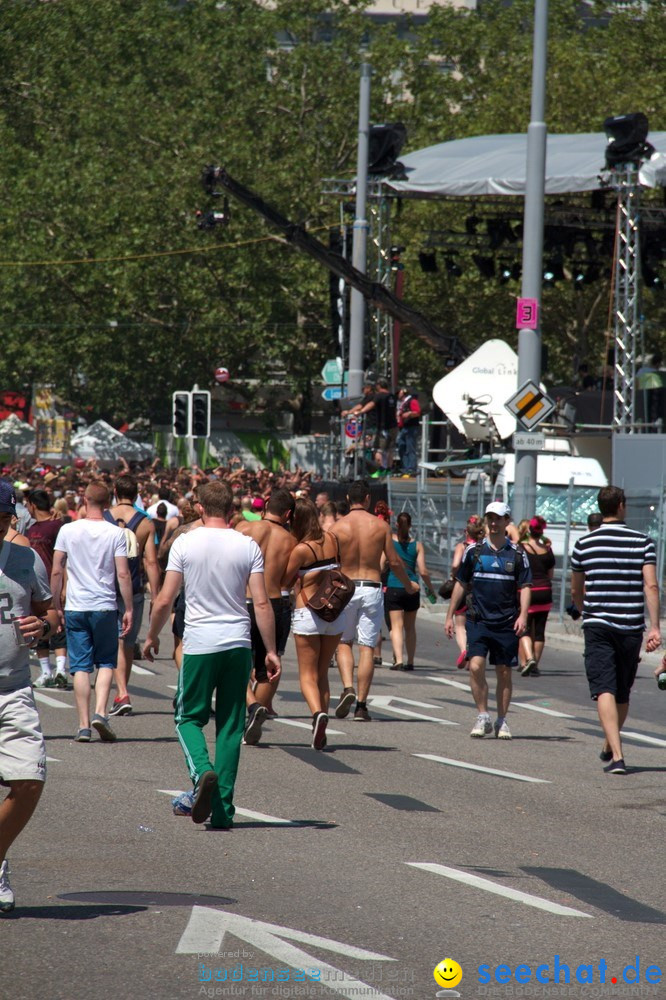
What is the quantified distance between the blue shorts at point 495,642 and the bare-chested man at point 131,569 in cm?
255

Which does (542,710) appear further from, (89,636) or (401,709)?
(89,636)

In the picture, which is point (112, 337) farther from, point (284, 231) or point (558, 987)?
point (558, 987)

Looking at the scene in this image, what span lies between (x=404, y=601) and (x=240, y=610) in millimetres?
8862

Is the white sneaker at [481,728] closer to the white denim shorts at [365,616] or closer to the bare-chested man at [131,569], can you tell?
the white denim shorts at [365,616]

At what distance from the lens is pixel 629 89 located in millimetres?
48219

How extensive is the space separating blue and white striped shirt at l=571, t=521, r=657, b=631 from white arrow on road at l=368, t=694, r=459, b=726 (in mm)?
2993

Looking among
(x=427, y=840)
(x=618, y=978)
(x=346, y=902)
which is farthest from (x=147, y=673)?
(x=618, y=978)

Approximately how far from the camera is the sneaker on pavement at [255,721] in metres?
11.2

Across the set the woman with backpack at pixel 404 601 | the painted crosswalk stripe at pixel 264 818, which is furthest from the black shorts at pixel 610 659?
the woman with backpack at pixel 404 601

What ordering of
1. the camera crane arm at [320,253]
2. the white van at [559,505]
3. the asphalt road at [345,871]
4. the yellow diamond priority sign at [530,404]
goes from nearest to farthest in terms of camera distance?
the asphalt road at [345,871]
the yellow diamond priority sign at [530,404]
the white van at [559,505]
the camera crane arm at [320,253]

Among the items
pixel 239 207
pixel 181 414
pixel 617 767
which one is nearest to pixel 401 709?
pixel 617 767

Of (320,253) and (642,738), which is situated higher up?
(320,253)

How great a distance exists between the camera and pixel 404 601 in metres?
17.0

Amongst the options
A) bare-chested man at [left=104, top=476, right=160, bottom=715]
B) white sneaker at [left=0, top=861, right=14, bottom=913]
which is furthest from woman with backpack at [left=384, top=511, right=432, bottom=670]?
white sneaker at [left=0, top=861, right=14, bottom=913]
